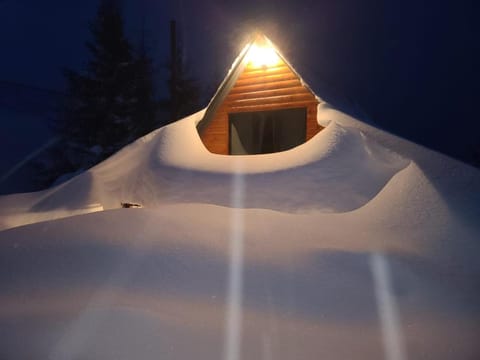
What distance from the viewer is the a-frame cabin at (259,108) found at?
6738 mm

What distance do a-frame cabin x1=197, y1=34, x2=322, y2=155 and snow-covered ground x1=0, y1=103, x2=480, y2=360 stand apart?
335cm

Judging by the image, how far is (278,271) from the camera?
6.63 feet

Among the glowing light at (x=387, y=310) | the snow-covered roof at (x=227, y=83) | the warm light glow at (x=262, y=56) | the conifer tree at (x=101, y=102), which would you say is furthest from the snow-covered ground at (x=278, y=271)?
the conifer tree at (x=101, y=102)

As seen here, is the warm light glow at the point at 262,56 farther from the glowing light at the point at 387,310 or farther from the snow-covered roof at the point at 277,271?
the glowing light at the point at 387,310

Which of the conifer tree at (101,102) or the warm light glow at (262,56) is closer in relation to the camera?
the warm light glow at (262,56)

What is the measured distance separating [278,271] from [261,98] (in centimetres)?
607

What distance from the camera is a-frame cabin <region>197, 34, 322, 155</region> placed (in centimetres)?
674

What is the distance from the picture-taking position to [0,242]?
7.88 ft

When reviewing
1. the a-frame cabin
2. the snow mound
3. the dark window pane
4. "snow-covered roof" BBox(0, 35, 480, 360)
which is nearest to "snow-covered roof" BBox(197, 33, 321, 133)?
the a-frame cabin

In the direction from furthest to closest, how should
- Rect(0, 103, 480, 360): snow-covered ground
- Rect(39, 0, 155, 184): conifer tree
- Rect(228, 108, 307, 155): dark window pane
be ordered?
Rect(39, 0, 155, 184): conifer tree
Rect(228, 108, 307, 155): dark window pane
Rect(0, 103, 480, 360): snow-covered ground

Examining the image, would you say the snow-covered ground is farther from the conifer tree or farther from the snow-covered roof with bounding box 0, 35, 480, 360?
the conifer tree

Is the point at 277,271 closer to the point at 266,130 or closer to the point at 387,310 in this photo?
the point at 387,310

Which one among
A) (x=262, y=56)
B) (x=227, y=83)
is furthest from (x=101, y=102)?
(x=262, y=56)

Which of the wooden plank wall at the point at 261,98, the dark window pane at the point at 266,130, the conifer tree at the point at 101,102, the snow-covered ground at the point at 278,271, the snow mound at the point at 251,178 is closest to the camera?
the snow-covered ground at the point at 278,271
